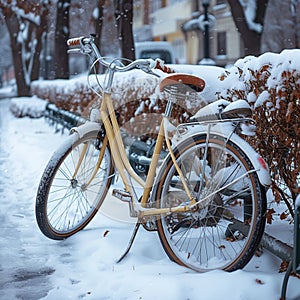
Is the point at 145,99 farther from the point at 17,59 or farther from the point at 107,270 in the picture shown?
the point at 17,59

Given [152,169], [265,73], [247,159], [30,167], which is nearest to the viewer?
[247,159]

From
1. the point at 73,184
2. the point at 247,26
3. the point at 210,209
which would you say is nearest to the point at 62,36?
the point at 247,26

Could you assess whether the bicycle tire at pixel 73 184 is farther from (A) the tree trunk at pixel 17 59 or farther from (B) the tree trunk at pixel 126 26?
(A) the tree trunk at pixel 17 59

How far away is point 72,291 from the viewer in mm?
3463

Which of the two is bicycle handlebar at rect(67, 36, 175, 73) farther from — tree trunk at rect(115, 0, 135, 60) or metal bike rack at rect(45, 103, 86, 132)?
tree trunk at rect(115, 0, 135, 60)

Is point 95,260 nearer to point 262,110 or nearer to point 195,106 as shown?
point 262,110

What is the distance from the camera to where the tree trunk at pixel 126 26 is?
35.6ft

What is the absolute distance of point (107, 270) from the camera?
3.73m

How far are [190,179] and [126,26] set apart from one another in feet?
25.1

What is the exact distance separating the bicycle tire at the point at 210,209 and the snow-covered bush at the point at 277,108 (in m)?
0.24

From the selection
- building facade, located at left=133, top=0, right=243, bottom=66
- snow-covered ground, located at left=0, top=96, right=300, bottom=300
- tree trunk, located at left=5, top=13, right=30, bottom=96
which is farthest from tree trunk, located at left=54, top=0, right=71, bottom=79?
building facade, located at left=133, top=0, right=243, bottom=66

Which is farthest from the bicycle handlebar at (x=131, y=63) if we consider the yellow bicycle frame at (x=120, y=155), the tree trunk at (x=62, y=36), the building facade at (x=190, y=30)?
the building facade at (x=190, y=30)

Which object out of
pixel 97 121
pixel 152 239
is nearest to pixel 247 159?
pixel 152 239

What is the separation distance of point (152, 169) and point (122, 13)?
7.50m
